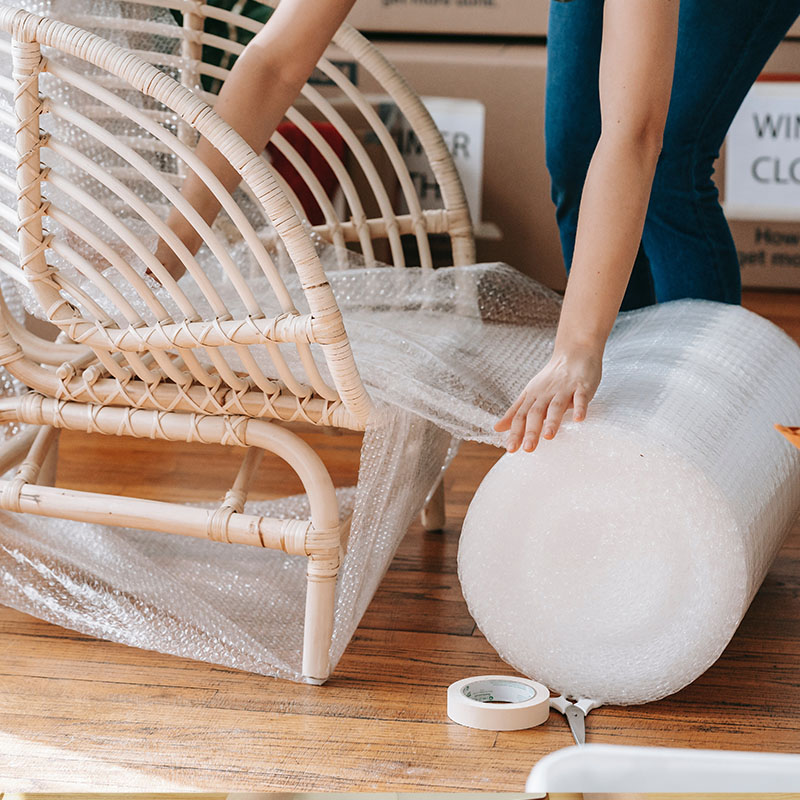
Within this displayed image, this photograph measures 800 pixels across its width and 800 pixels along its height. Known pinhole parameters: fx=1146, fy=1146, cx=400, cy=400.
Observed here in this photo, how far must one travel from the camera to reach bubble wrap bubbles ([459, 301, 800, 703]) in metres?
0.96

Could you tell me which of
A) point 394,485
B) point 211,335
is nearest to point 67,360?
point 211,335

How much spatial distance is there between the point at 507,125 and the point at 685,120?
4.33 feet

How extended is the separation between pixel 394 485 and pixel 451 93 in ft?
5.49

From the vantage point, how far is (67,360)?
3.73ft

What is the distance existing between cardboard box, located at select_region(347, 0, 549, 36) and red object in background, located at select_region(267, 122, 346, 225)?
0.41m

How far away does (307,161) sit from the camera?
7.70 feet

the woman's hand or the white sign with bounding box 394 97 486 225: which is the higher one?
the woman's hand

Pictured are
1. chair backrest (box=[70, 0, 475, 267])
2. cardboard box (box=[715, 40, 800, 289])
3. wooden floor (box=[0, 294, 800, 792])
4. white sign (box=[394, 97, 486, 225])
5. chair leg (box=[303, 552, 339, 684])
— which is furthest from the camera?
cardboard box (box=[715, 40, 800, 289])

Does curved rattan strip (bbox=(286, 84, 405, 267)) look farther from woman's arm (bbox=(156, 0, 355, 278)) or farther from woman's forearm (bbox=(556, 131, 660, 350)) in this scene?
woman's forearm (bbox=(556, 131, 660, 350))

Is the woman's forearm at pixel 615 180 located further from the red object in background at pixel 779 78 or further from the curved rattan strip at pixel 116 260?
the red object in background at pixel 779 78

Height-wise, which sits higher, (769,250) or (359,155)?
(359,155)

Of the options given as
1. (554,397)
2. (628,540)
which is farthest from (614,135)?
(628,540)

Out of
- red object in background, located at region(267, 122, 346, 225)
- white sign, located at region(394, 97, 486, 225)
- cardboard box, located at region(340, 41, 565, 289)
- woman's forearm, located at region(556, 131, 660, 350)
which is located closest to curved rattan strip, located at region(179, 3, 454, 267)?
woman's forearm, located at region(556, 131, 660, 350)

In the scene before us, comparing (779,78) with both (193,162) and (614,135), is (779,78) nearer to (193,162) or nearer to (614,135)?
(614,135)
